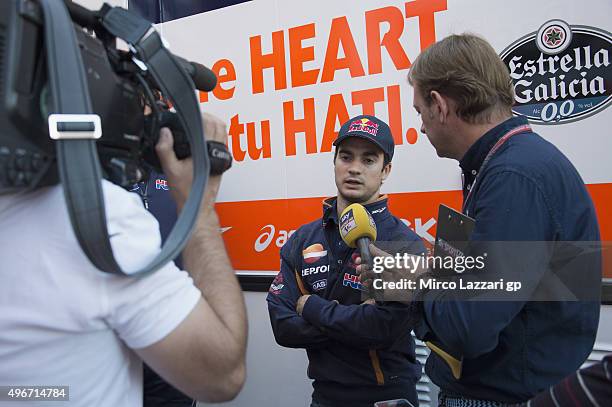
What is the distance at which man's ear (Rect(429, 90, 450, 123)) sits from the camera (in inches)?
57.7

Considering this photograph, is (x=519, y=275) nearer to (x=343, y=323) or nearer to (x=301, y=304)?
(x=343, y=323)

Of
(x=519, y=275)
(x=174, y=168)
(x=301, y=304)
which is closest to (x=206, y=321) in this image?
(x=174, y=168)

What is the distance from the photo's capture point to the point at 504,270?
1178 mm

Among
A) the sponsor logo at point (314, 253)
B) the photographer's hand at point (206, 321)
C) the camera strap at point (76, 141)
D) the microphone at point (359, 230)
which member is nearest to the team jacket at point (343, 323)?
the sponsor logo at point (314, 253)

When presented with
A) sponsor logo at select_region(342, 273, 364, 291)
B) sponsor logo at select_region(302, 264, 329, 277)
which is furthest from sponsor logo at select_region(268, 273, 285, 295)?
sponsor logo at select_region(342, 273, 364, 291)

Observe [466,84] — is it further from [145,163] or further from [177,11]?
[177,11]

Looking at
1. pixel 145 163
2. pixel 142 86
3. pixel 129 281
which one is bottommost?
Answer: pixel 129 281

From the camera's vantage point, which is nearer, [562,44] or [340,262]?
[562,44]

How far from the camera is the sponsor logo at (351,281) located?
189 centimetres

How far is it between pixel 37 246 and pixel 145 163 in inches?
9.9

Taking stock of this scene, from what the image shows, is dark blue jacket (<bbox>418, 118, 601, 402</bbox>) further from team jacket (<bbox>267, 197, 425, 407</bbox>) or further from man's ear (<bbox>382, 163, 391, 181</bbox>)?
man's ear (<bbox>382, 163, 391, 181</bbox>)

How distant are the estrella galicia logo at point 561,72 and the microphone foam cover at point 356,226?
2.49 feet

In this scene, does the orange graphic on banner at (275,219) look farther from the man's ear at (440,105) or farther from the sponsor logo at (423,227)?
the man's ear at (440,105)

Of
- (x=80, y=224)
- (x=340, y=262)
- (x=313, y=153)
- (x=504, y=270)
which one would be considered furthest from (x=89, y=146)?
(x=313, y=153)
